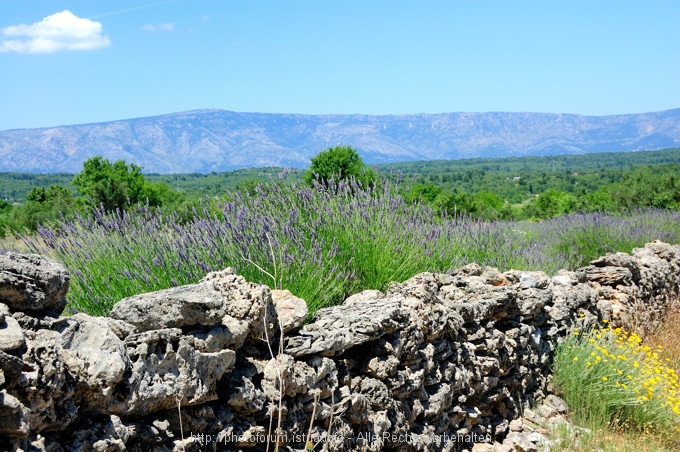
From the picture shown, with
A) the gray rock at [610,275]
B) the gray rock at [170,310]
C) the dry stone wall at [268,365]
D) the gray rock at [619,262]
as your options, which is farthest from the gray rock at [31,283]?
the gray rock at [619,262]

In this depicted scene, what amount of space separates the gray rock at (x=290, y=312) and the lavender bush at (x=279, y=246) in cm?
22

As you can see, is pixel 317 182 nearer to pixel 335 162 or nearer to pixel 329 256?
pixel 329 256

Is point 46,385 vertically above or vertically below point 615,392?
above

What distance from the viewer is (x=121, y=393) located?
7.41ft

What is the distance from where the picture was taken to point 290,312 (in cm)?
326

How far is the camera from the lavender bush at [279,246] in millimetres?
3940

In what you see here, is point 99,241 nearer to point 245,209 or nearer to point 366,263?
point 245,209

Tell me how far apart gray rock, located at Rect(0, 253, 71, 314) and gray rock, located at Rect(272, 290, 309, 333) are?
3.66 feet

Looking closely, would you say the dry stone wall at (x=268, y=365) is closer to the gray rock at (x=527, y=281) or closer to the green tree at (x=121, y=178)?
the gray rock at (x=527, y=281)

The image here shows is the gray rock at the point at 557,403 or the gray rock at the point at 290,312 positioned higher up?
the gray rock at the point at 290,312

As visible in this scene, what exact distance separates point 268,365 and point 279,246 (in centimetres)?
120

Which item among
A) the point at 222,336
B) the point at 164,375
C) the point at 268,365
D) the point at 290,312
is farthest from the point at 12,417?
the point at 290,312

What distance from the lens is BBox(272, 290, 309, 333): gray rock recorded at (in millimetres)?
3191

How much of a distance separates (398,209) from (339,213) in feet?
3.19
